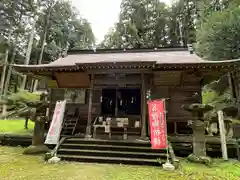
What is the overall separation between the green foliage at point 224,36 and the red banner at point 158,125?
9.62m

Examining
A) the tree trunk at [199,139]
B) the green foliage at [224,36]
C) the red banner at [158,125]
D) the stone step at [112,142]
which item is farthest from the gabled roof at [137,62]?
the green foliage at [224,36]

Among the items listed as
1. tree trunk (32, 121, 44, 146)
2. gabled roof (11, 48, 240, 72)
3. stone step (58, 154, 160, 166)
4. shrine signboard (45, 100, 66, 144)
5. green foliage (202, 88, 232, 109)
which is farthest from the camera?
green foliage (202, 88, 232, 109)

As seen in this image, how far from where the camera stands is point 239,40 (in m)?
12.8

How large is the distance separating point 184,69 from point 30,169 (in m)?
6.75

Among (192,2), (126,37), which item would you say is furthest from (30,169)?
(192,2)

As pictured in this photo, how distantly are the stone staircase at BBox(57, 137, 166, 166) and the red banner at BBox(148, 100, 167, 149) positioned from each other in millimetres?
368

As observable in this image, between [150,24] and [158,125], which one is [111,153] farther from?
[150,24]

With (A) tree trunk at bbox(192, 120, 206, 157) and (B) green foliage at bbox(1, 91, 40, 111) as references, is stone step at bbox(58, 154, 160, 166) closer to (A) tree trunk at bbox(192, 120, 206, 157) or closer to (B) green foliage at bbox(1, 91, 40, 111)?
(A) tree trunk at bbox(192, 120, 206, 157)

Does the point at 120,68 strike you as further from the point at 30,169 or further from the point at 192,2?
the point at 192,2

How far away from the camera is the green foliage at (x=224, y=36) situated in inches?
505

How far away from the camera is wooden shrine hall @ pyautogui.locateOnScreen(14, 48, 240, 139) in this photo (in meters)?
7.59

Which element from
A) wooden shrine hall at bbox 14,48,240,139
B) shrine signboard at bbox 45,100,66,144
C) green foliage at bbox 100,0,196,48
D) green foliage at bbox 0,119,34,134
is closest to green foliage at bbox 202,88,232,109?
wooden shrine hall at bbox 14,48,240,139

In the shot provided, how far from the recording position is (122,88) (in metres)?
8.96

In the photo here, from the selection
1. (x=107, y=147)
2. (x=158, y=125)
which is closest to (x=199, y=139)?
(x=158, y=125)
